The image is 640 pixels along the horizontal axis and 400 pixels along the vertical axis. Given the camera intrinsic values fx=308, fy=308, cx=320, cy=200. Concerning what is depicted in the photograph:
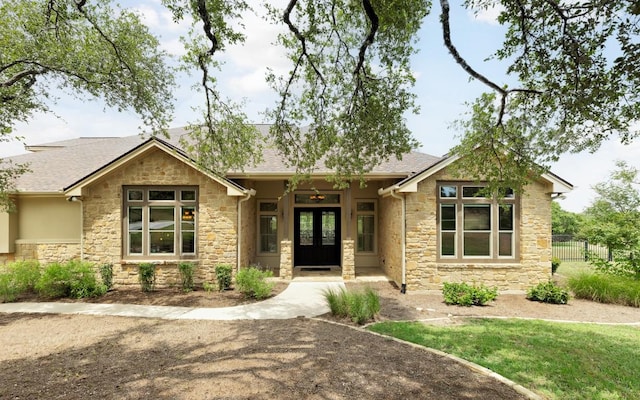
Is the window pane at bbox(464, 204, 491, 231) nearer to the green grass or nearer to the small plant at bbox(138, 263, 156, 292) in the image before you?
the green grass

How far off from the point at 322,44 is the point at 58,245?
10.8 metres

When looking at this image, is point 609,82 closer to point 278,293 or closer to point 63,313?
point 278,293

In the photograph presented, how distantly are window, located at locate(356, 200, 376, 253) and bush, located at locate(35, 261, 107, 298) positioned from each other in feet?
28.8

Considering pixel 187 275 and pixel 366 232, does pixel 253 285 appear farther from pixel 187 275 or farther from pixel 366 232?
pixel 366 232

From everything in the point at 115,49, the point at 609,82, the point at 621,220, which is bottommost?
the point at 621,220

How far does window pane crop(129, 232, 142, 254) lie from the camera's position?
9.76 m

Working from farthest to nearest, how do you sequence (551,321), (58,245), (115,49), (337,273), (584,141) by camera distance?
(337,273) < (58,245) < (115,49) < (551,321) < (584,141)

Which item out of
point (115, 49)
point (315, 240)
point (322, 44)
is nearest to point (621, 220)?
point (315, 240)

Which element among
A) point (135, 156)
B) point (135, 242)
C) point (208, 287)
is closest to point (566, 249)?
point (208, 287)

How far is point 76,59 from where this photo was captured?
7.92 meters

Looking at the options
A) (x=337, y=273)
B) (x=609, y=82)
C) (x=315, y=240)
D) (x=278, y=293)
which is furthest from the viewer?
(x=315, y=240)

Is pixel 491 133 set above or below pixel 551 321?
above

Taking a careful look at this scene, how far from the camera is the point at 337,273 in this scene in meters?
11.8

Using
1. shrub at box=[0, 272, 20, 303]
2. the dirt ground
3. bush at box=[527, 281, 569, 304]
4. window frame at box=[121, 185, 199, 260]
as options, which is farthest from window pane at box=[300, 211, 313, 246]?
shrub at box=[0, 272, 20, 303]
